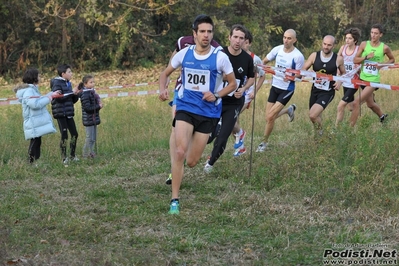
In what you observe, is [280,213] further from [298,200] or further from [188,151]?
[188,151]

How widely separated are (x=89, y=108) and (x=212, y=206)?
4.22 metres

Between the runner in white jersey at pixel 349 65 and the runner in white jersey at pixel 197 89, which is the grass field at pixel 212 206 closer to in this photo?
the runner in white jersey at pixel 197 89

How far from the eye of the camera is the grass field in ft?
18.7

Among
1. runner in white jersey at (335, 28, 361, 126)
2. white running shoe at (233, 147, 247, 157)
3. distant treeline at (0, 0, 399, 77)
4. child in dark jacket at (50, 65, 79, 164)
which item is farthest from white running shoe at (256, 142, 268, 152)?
distant treeline at (0, 0, 399, 77)

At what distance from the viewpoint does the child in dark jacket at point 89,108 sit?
1080cm

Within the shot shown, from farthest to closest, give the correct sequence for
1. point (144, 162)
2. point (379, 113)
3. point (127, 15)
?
1. point (127, 15)
2. point (379, 113)
3. point (144, 162)

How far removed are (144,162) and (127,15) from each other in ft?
46.6

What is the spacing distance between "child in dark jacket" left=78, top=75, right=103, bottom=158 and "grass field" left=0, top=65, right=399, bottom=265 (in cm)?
34

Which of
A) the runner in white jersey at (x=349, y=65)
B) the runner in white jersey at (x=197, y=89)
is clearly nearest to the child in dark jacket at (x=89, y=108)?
the runner in white jersey at (x=197, y=89)

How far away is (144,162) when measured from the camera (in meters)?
10.1

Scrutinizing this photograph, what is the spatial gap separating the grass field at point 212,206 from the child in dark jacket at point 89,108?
0.34m

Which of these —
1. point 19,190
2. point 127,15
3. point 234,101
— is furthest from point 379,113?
point 127,15

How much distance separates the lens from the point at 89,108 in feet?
35.6

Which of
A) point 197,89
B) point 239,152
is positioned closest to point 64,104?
point 239,152
